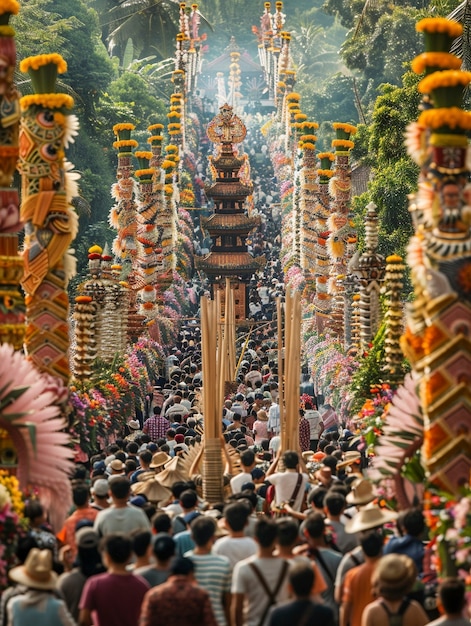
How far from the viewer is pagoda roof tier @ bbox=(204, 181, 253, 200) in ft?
209

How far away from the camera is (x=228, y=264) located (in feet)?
200

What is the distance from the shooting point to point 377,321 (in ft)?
100

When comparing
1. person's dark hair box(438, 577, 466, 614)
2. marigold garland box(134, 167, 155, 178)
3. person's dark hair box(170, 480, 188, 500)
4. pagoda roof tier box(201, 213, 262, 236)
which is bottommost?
person's dark hair box(438, 577, 466, 614)

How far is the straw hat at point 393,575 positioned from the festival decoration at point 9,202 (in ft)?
25.2

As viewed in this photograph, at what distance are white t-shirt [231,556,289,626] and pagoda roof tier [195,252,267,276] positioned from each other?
48007 mm

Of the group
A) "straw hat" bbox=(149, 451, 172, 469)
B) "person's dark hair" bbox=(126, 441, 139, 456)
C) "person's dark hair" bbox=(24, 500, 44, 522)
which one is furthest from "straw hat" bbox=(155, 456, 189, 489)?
"person's dark hair" bbox=(24, 500, 44, 522)

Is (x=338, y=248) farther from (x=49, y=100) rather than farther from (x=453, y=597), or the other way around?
(x=453, y=597)

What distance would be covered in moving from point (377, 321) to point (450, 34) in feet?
47.4

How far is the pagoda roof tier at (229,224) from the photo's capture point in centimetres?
6275

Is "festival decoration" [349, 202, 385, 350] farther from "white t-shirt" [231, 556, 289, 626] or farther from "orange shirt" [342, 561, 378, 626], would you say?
"white t-shirt" [231, 556, 289, 626]

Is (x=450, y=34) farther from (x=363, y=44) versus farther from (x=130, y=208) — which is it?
(x=363, y=44)

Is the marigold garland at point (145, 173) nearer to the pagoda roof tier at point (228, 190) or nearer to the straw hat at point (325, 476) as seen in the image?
the pagoda roof tier at point (228, 190)

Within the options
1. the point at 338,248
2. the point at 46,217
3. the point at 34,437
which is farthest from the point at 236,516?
the point at 338,248

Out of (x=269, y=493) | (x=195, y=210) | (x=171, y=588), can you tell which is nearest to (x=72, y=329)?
(x=269, y=493)
